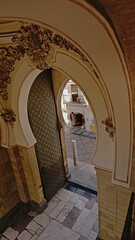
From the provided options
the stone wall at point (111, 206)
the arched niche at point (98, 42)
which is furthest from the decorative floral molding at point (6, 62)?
the stone wall at point (111, 206)

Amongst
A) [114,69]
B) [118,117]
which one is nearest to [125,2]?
[114,69]

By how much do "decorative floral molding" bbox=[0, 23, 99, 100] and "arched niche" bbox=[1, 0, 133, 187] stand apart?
0.43 metres

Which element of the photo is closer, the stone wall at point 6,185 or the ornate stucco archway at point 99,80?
the ornate stucco archway at point 99,80

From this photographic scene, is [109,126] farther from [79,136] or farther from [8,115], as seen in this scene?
[79,136]

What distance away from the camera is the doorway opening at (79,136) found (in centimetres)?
649

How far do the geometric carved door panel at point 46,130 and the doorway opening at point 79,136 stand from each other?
110 cm

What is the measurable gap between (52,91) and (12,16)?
3000 millimetres

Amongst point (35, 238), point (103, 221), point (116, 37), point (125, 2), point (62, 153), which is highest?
point (125, 2)

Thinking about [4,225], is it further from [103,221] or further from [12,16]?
[12,16]

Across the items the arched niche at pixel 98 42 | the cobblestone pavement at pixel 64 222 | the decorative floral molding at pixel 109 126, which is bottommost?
the cobblestone pavement at pixel 64 222

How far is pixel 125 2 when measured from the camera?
1376 mm

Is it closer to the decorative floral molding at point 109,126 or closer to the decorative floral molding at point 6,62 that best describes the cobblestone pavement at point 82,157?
the decorative floral molding at point 109,126

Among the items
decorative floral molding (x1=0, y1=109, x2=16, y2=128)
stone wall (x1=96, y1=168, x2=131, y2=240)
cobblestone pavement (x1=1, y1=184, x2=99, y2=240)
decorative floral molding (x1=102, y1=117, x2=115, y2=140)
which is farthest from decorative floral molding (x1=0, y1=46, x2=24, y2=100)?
cobblestone pavement (x1=1, y1=184, x2=99, y2=240)

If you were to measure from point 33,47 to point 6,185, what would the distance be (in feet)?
12.3
